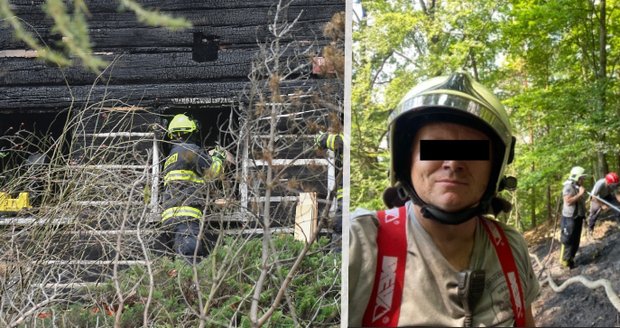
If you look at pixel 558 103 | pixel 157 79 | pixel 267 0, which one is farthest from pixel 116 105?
pixel 558 103

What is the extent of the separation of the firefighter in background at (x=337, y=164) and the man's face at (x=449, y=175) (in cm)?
20

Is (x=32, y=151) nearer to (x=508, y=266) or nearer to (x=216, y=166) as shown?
(x=216, y=166)

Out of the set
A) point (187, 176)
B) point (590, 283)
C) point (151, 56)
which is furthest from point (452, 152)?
point (151, 56)

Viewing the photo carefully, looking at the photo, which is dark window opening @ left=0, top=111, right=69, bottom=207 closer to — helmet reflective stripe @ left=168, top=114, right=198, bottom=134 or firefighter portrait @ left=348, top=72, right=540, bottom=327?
helmet reflective stripe @ left=168, top=114, right=198, bottom=134

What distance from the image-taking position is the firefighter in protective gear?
1838 millimetres

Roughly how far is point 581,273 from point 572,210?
173 millimetres

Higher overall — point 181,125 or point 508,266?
point 181,125

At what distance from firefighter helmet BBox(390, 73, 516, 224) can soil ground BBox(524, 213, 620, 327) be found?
0.20 metres

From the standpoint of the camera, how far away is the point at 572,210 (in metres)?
1.84

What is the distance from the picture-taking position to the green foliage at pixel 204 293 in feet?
6.19

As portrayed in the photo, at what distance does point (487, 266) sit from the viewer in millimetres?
1733

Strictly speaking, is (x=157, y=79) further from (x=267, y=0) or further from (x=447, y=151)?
(x=447, y=151)

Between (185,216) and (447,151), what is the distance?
714mm

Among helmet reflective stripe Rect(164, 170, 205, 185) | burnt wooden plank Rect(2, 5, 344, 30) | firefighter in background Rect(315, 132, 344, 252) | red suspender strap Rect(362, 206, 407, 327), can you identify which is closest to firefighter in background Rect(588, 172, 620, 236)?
red suspender strap Rect(362, 206, 407, 327)
